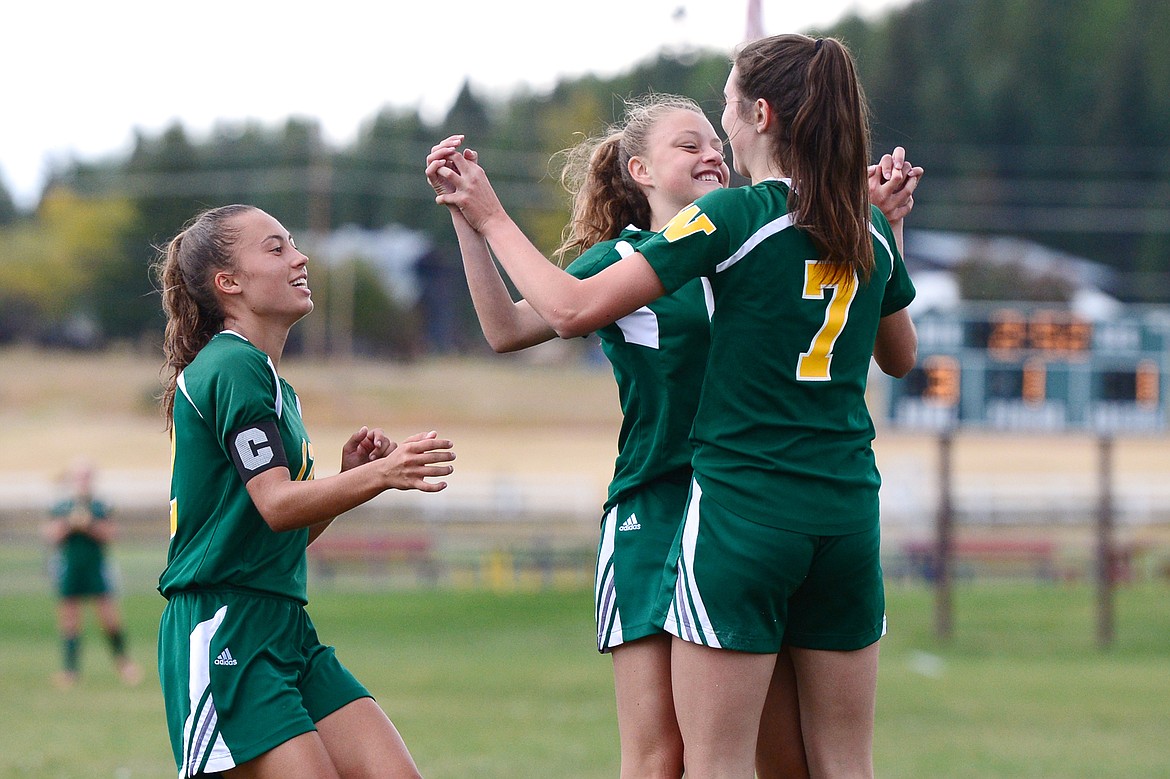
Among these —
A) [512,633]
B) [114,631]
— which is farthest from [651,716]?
[512,633]

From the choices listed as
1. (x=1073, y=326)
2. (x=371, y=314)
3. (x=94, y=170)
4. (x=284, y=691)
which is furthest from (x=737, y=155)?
(x=94, y=170)

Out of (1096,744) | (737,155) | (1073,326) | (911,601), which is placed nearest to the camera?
(737,155)

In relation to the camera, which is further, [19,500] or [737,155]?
[19,500]

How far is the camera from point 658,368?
10.5 ft

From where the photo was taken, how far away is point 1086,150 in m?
49.8

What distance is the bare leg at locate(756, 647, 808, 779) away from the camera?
3.12m

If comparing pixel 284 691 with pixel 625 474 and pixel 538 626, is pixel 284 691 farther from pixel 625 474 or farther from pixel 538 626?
pixel 538 626

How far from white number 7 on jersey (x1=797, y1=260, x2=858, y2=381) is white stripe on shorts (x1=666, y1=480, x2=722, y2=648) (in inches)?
13.0

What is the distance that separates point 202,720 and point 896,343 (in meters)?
1.76

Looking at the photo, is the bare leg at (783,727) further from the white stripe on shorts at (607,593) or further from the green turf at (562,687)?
the green turf at (562,687)

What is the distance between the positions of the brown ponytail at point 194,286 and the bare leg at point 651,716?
1.22m

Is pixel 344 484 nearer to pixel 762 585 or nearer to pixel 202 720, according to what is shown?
pixel 202 720

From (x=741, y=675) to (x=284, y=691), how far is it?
1.02 metres

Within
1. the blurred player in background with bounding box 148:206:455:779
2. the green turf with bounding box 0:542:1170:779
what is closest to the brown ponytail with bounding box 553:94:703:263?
the blurred player in background with bounding box 148:206:455:779
